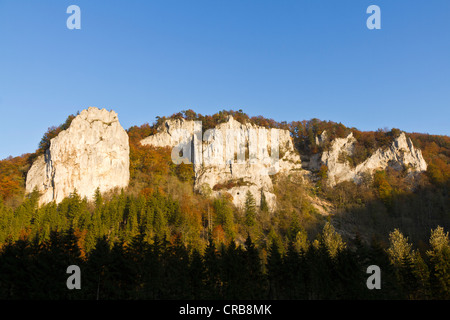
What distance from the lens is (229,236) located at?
5172 centimetres

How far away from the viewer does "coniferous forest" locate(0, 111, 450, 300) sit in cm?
2442

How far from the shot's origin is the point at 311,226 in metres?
59.9

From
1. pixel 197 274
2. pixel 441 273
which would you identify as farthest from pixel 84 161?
pixel 441 273

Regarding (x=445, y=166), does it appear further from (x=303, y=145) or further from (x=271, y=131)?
(x=271, y=131)

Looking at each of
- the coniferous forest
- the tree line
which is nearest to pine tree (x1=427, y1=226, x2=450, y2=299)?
the tree line

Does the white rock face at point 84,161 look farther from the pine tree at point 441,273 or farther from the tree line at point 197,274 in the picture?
the pine tree at point 441,273

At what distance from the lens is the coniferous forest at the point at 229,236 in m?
24.4

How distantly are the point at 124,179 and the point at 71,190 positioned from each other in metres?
11.6

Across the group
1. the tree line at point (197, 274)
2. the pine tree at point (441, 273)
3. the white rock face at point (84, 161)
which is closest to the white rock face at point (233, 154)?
the white rock face at point (84, 161)

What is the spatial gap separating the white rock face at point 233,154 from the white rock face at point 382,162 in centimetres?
988

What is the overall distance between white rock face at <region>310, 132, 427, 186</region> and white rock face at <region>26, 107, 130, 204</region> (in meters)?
54.3

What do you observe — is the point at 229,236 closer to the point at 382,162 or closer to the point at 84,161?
the point at 84,161

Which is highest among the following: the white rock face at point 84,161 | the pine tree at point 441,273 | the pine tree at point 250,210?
the white rock face at point 84,161

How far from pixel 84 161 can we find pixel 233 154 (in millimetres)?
35440
